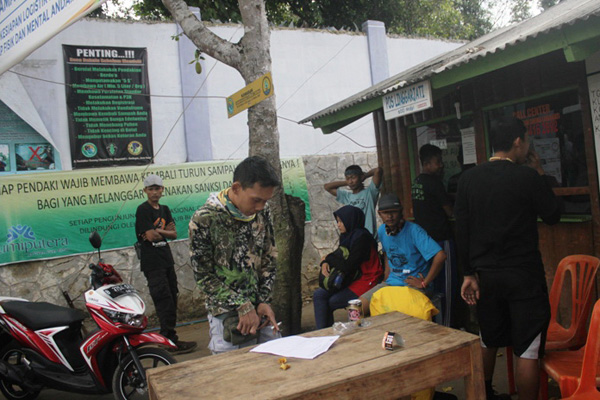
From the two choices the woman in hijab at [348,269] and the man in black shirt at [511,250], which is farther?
the woman in hijab at [348,269]

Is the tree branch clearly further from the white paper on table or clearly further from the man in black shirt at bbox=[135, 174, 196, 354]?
the white paper on table

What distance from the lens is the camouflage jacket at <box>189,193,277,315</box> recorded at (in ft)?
9.20

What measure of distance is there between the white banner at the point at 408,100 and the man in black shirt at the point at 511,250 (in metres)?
0.99

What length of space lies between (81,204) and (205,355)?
9.48ft

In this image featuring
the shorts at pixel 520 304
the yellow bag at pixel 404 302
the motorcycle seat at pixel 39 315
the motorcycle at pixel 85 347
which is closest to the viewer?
the shorts at pixel 520 304

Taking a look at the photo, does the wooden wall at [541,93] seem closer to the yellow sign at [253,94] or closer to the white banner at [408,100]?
the white banner at [408,100]

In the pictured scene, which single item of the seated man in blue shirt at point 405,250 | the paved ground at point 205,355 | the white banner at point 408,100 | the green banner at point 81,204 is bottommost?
the paved ground at point 205,355

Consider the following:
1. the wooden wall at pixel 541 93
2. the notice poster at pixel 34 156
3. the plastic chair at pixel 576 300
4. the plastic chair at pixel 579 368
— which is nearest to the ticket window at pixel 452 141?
the wooden wall at pixel 541 93

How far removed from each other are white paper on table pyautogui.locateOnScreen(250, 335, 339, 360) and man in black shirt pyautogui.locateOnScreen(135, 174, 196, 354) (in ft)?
11.2

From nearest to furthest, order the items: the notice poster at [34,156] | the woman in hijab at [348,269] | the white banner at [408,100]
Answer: the white banner at [408,100]
the woman in hijab at [348,269]
the notice poster at [34,156]

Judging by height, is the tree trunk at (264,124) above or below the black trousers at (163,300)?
above

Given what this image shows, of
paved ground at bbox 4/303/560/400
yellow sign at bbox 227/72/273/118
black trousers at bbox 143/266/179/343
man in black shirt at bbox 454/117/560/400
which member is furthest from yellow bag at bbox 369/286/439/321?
black trousers at bbox 143/266/179/343

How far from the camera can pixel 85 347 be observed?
412cm

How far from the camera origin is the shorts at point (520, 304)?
3.07 metres
